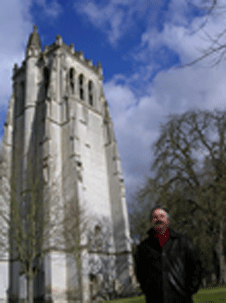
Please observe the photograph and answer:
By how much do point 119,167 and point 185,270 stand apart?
2731 centimetres

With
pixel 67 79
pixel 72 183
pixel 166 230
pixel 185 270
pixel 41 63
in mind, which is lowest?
pixel 185 270

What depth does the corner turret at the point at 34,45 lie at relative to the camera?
32.9m

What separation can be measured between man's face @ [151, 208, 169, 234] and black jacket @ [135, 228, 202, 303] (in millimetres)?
80

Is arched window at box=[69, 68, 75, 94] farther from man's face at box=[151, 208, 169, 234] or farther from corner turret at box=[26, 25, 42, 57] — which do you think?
man's face at box=[151, 208, 169, 234]

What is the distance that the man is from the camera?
7.36 feet

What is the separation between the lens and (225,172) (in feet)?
53.6

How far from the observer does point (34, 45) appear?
33.5 metres

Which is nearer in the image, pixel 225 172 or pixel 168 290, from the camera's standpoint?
pixel 168 290

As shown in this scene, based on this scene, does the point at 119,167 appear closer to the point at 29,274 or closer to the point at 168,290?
the point at 29,274

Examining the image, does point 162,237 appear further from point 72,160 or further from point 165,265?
point 72,160

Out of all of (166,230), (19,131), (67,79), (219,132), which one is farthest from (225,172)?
(19,131)

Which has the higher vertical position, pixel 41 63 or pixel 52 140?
pixel 41 63

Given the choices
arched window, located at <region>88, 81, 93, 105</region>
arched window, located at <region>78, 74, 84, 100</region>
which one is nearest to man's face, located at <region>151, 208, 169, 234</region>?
arched window, located at <region>78, 74, 84, 100</region>

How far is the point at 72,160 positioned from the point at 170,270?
75.4 feet
